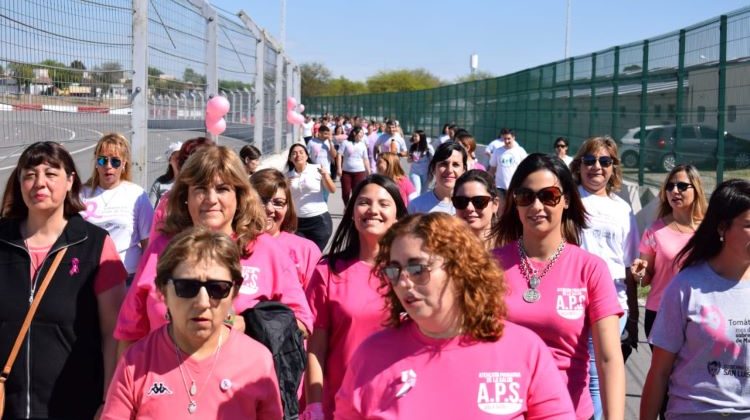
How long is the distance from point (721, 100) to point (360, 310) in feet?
24.4

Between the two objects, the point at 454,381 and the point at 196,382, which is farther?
the point at 196,382

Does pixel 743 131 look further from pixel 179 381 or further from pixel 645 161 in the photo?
pixel 179 381

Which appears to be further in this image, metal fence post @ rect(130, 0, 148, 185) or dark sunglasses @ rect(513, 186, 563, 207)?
metal fence post @ rect(130, 0, 148, 185)

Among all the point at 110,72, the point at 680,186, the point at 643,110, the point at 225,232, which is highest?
the point at 643,110

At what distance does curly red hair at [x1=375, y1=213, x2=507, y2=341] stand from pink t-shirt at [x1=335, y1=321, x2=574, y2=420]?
2.0 inches

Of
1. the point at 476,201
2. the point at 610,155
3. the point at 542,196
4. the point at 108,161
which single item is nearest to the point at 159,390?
the point at 542,196

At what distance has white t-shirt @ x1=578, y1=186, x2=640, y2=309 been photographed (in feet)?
18.4

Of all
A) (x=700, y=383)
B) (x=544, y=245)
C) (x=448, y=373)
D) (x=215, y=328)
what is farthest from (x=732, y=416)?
(x=215, y=328)

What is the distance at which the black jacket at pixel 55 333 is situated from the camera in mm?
3881

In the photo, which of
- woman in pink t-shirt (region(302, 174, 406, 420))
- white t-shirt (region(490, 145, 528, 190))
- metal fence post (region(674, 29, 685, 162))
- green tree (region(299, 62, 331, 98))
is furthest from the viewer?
green tree (region(299, 62, 331, 98))

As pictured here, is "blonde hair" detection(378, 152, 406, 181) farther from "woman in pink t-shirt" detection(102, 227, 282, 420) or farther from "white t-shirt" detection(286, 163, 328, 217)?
"woman in pink t-shirt" detection(102, 227, 282, 420)

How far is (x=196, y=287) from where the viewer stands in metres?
3.16

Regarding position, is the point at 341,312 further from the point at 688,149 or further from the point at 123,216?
the point at 688,149

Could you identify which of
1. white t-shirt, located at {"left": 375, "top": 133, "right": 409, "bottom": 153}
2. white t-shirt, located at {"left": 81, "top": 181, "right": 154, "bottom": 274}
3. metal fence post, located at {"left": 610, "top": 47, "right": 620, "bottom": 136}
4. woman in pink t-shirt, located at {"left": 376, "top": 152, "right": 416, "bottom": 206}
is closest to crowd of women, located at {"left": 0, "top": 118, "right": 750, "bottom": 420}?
white t-shirt, located at {"left": 81, "top": 181, "right": 154, "bottom": 274}
